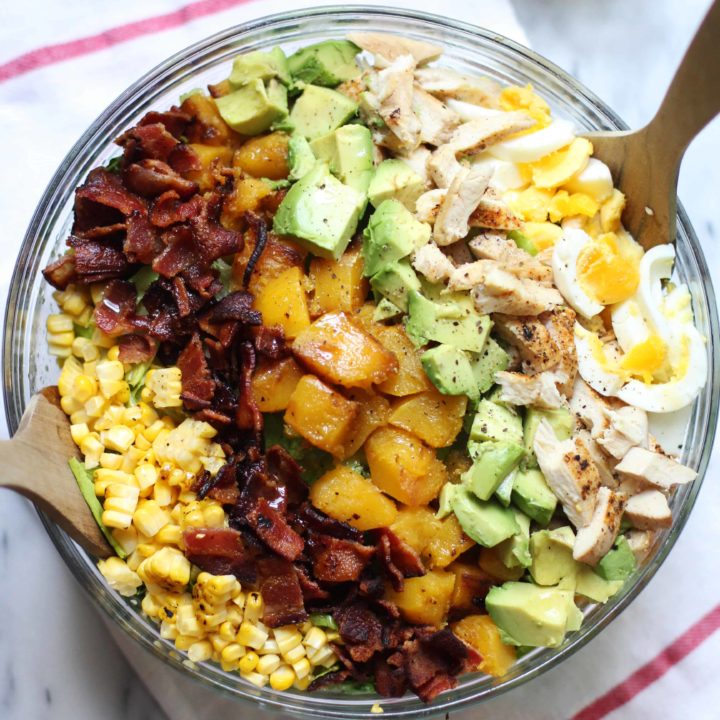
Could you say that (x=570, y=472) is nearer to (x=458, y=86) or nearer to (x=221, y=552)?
A: (x=221, y=552)

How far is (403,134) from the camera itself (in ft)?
7.98

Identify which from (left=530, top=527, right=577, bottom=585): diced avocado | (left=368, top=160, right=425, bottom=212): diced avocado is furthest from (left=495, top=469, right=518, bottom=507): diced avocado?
(left=368, top=160, right=425, bottom=212): diced avocado

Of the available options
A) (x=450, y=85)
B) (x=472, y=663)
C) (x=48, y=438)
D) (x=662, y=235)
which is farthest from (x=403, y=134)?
(x=472, y=663)

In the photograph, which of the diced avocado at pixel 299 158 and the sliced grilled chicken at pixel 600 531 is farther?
the diced avocado at pixel 299 158

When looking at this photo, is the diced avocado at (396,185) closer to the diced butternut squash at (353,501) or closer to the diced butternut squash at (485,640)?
the diced butternut squash at (353,501)

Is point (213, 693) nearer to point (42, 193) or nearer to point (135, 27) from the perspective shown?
point (42, 193)

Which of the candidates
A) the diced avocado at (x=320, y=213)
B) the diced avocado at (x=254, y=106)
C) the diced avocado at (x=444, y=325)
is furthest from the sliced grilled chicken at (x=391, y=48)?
the diced avocado at (x=444, y=325)

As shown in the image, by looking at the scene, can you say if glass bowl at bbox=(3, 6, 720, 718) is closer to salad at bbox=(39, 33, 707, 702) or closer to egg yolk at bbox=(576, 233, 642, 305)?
salad at bbox=(39, 33, 707, 702)

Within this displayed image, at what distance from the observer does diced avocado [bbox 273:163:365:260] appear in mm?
2314

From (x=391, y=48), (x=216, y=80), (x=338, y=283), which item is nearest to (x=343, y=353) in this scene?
(x=338, y=283)

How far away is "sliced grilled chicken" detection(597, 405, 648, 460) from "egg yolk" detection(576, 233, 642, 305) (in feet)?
1.17

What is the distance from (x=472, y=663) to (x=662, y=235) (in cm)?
139

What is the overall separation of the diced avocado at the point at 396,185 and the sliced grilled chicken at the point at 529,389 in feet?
1.91

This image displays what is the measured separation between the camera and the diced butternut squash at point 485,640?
7.73 feet
